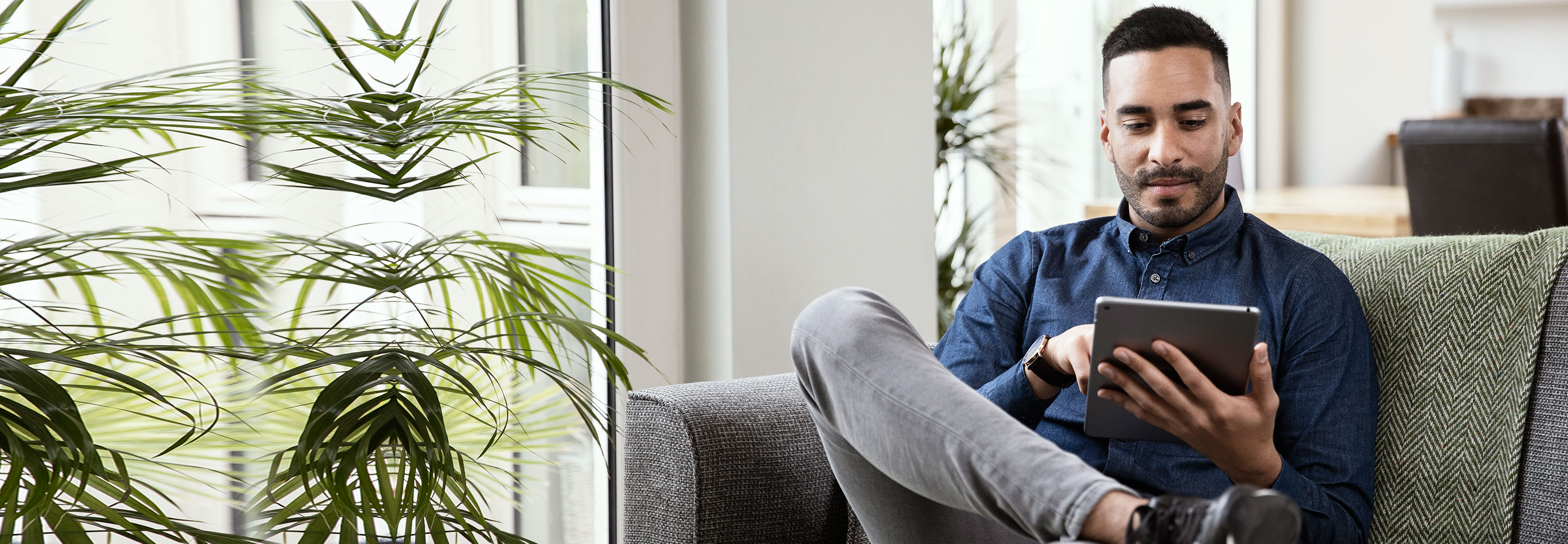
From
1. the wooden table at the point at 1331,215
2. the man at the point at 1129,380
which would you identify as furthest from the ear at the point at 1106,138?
the wooden table at the point at 1331,215

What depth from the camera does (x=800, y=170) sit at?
2.11 metres

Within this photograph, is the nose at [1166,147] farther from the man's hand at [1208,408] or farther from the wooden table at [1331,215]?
the wooden table at [1331,215]

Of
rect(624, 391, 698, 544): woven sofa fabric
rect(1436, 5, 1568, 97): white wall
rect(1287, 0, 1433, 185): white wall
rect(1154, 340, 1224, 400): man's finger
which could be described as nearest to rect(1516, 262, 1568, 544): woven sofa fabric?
rect(1154, 340, 1224, 400): man's finger

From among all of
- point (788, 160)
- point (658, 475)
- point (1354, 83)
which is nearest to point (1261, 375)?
point (658, 475)

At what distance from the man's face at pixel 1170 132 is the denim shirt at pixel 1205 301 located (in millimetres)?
46

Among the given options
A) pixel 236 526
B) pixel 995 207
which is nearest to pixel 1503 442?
pixel 236 526

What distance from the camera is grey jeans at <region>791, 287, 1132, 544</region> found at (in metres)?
1.03

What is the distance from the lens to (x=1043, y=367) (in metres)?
1.34

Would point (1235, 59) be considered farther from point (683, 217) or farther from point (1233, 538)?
point (1233, 538)

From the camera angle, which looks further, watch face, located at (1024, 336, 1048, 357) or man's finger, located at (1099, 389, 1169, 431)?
watch face, located at (1024, 336, 1048, 357)

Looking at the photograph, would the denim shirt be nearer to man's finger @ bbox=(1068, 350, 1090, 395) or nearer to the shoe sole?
man's finger @ bbox=(1068, 350, 1090, 395)

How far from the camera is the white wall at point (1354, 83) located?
5262 millimetres

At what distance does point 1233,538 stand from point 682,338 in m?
1.37

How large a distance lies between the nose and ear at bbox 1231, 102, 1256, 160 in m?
0.12
